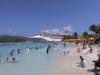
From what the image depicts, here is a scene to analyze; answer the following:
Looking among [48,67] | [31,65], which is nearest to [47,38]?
[31,65]

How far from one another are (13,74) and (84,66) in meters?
4.72

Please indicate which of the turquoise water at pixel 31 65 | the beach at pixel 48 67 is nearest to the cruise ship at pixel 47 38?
the turquoise water at pixel 31 65

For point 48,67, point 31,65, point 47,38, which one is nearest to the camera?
point 48,67

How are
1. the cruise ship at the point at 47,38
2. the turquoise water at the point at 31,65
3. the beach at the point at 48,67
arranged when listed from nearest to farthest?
the beach at the point at 48,67 < the turquoise water at the point at 31,65 < the cruise ship at the point at 47,38

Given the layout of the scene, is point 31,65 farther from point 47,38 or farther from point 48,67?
point 47,38

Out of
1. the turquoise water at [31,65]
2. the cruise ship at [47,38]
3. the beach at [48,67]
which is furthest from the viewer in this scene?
the cruise ship at [47,38]

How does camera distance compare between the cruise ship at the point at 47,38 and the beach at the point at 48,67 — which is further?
the cruise ship at the point at 47,38

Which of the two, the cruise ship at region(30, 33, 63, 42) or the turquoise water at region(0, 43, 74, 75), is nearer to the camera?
the turquoise water at region(0, 43, 74, 75)

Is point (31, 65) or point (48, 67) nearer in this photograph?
point (48, 67)

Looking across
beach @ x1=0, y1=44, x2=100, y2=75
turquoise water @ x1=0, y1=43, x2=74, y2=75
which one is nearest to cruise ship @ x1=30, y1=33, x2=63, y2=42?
turquoise water @ x1=0, y1=43, x2=74, y2=75

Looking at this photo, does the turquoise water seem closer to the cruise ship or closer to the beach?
the beach

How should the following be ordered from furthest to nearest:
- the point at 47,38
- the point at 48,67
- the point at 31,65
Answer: the point at 47,38, the point at 31,65, the point at 48,67

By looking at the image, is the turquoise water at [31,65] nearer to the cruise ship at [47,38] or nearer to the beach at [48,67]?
the beach at [48,67]

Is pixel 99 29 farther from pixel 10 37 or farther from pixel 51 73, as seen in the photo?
pixel 10 37
